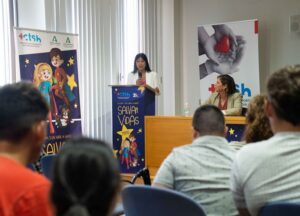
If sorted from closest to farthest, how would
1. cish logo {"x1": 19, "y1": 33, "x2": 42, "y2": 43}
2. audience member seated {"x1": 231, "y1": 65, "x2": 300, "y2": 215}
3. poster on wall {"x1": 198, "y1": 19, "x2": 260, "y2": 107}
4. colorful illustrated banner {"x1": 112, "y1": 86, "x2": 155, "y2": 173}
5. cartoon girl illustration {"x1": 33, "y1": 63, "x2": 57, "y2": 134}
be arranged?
audience member seated {"x1": 231, "y1": 65, "x2": 300, "y2": 215} → cish logo {"x1": 19, "y1": 33, "x2": 42, "y2": 43} → cartoon girl illustration {"x1": 33, "y1": 63, "x2": 57, "y2": 134} → colorful illustrated banner {"x1": 112, "y1": 86, "x2": 155, "y2": 173} → poster on wall {"x1": 198, "y1": 19, "x2": 260, "y2": 107}

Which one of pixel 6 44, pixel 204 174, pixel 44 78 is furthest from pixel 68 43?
pixel 204 174

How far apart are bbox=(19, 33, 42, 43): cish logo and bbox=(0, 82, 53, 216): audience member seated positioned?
10.3ft

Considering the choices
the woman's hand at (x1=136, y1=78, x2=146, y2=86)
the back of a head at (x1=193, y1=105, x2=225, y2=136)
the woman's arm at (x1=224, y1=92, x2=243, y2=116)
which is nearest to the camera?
the back of a head at (x1=193, y1=105, x2=225, y2=136)

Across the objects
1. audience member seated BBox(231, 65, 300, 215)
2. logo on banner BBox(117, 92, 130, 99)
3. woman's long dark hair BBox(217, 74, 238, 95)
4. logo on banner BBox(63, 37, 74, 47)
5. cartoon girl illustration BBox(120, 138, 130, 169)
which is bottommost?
cartoon girl illustration BBox(120, 138, 130, 169)

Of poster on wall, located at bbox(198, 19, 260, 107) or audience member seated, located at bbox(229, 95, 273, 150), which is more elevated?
poster on wall, located at bbox(198, 19, 260, 107)

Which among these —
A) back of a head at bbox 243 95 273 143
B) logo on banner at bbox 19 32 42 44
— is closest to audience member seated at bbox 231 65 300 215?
back of a head at bbox 243 95 273 143

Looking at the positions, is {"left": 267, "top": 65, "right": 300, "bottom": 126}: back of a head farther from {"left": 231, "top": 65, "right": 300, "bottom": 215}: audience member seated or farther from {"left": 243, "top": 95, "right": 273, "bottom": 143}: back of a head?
{"left": 243, "top": 95, "right": 273, "bottom": 143}: back of a head

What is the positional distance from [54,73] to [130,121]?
124 centimetres

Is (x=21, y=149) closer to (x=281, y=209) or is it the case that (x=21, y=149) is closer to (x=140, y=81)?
(x=281, y=209)

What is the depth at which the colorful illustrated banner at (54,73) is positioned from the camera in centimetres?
424

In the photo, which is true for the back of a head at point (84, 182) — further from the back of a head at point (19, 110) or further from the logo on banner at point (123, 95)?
the logo on banner at point (123, 95)

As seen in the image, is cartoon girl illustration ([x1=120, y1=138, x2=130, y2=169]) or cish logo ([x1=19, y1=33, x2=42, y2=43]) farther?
cartoon girl illustration ([x1=120, y1=138, x2=130, y2=169])

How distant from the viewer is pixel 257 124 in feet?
6.77

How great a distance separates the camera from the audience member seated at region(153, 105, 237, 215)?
172 cm
